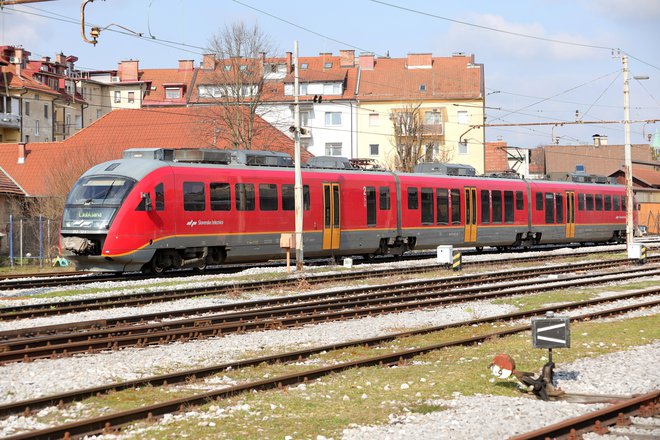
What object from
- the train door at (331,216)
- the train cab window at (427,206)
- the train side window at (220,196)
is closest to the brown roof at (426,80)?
the train cab window at (427,206)

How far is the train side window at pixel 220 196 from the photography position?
26141 mm

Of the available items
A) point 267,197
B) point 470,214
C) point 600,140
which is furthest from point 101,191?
point 600,140

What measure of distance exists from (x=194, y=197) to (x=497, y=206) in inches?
668

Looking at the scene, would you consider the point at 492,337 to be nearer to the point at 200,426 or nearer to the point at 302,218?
the point at 200,426

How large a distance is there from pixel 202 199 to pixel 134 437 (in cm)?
1735

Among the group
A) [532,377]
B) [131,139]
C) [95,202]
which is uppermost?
[131,139]

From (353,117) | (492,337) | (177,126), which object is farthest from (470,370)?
(353,117)

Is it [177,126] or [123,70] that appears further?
[123,70]

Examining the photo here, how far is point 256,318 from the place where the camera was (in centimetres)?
1734

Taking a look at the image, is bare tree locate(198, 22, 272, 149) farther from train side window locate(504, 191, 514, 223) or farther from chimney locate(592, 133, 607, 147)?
chimney locate(592, 133, 607, 147)

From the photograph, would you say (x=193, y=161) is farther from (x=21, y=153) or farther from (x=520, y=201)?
(x=21, y=153)

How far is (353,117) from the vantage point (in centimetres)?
8056

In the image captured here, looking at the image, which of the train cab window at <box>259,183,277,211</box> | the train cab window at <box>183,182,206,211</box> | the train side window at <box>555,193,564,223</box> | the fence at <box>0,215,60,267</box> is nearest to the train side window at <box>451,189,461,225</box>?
the train side window at <box>555,193,564,223</box>

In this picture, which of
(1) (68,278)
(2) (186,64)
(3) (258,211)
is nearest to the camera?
(1) (68,278)
